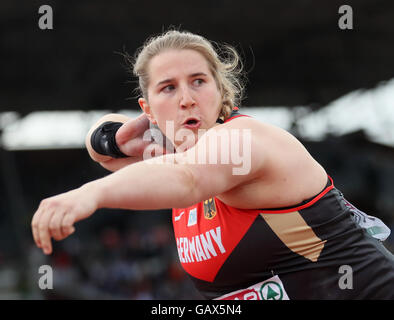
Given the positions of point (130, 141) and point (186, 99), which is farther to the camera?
point (130, 141)

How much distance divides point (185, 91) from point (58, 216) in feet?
3.69

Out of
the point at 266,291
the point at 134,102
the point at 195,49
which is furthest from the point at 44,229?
the point at 134,102

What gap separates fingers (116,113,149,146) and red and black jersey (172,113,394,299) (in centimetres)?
98

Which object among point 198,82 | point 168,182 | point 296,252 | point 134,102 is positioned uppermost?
point 134,102

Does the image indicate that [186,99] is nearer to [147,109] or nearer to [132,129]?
[147,109]

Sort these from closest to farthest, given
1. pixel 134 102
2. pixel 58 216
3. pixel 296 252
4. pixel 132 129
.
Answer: pixel 58 216
pixel 296 252
pixel 132 129
pixel 134 102

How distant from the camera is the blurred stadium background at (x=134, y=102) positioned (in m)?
10.8

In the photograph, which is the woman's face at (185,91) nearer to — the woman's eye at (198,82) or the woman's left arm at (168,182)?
the woman's eye at (198,82)

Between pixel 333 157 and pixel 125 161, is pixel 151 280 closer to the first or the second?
Result: pixel 333 157

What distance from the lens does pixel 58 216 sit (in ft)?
4.61

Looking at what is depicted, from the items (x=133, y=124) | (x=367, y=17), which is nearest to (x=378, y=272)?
(x=133, y=124)

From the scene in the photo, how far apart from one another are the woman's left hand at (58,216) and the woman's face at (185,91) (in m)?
1.02

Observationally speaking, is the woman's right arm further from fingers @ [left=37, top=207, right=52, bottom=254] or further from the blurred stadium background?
the blurred stadium background

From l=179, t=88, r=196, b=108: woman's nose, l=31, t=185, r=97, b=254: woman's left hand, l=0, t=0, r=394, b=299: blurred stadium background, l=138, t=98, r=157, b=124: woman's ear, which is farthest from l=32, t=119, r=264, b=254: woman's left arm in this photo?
l=0, t=0, r=394, b=299: blurred stadium background
